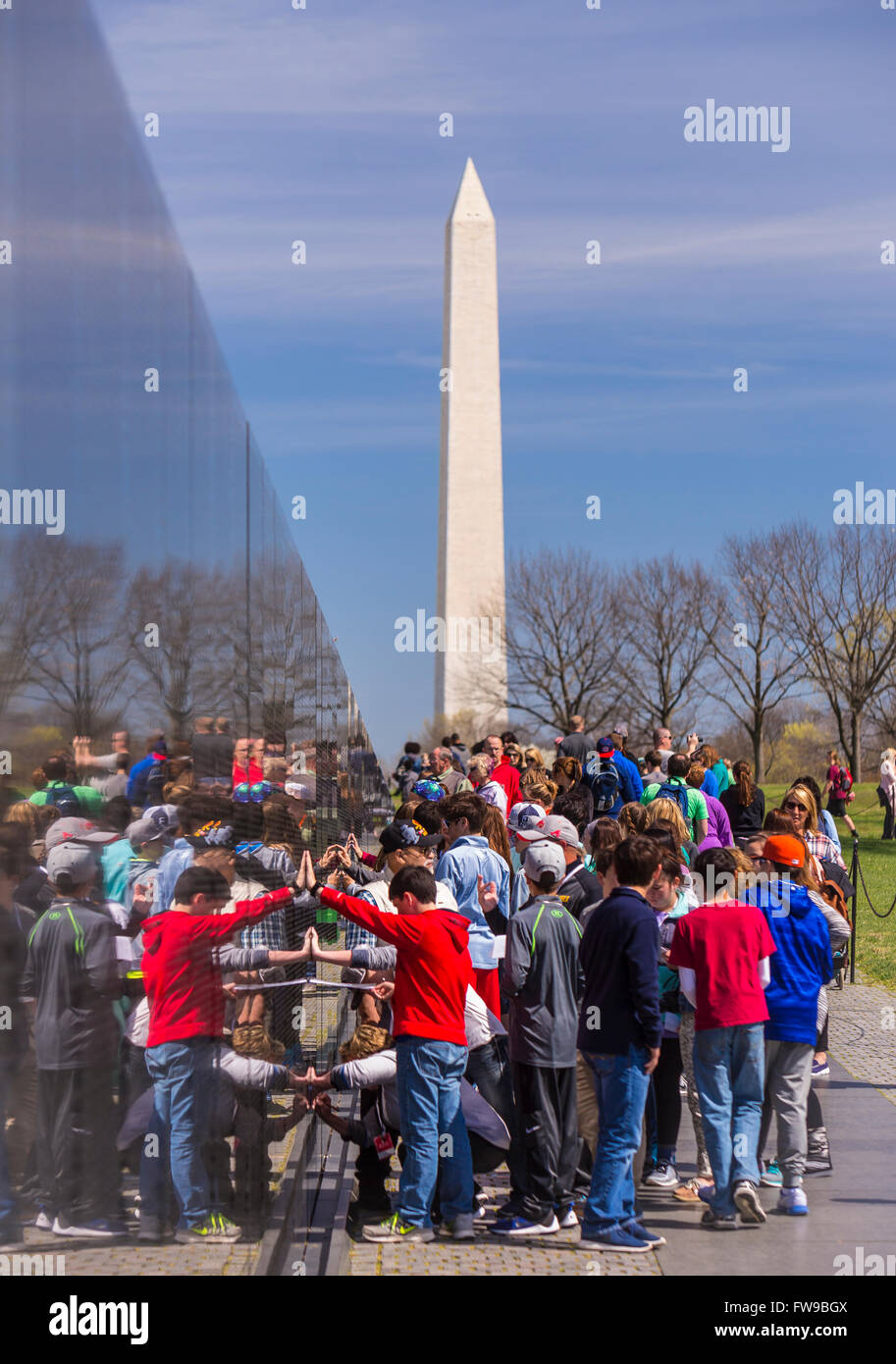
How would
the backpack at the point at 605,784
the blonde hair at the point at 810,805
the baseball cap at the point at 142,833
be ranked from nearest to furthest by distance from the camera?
the baseball cap at the point at 142,833 < the blonde hair at the point at 810,805 < the backpack at the point at 605,784

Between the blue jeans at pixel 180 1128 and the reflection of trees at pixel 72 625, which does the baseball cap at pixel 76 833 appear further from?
the blue jeans at pixel 180 1128

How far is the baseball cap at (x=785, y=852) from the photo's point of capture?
716 centimetres

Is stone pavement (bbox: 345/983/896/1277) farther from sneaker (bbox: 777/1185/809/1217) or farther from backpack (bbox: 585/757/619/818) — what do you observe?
backpack (bbox: 585/757/619/818)

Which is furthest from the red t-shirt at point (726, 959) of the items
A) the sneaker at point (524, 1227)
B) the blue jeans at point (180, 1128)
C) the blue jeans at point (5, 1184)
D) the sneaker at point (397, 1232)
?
the blue jeans at point (5, 1184)

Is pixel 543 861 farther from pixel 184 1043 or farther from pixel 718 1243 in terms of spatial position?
pixel 184 1043

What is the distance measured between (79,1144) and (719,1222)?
470 centimetres

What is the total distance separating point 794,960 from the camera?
22.9ft

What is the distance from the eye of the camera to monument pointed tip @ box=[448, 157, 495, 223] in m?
44.1

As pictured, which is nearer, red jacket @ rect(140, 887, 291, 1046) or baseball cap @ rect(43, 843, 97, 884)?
baseball cap @ rect(43, 843, 97, 884)

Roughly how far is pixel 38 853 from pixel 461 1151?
180 inches

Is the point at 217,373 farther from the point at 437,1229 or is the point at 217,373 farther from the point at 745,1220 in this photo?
the point at 745,1220

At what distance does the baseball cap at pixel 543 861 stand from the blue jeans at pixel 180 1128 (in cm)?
311

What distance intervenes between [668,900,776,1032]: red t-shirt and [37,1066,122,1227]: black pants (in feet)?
13.9

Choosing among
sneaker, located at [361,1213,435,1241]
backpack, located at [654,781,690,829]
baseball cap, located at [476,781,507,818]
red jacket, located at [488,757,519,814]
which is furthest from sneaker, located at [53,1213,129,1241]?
red jacket, located at [488,757,519,814]
